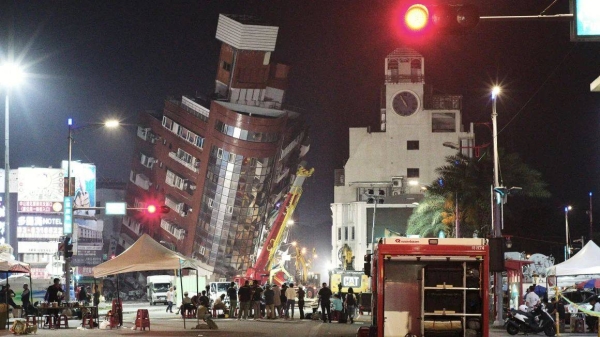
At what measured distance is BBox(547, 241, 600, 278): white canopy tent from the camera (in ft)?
112

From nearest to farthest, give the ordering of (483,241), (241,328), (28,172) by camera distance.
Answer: (483,241) → (241,328) → (28,172)

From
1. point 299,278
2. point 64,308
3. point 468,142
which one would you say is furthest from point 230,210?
point 64,308

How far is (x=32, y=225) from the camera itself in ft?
268

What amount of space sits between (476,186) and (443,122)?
206 feet

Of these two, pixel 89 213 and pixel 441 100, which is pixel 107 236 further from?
pixel 441 100

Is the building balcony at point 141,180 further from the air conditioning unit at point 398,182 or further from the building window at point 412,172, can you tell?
the building window at point 412,172

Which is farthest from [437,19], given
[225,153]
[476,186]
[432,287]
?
[225,153]

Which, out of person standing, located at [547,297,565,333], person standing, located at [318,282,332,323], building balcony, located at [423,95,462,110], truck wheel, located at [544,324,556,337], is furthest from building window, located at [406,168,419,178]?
truck wheel, located at [544,324,556,337]

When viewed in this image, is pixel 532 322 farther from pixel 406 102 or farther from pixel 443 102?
pixel 443 102

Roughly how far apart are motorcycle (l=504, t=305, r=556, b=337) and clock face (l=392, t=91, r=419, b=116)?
273 feet

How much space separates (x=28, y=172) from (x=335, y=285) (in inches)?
1145

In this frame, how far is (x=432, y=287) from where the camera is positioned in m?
18.2

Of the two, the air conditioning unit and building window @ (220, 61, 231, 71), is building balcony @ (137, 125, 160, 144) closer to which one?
building window @ (220, 61, 231, 71)

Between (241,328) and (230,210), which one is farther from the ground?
(230,210)
